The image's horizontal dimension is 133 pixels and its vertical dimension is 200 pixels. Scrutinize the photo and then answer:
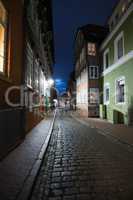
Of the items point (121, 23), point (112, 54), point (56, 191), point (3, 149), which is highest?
point (121, 23)

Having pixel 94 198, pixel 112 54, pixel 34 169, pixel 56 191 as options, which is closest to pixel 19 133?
pixel 34 169

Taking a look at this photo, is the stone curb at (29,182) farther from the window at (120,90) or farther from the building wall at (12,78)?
the window at (120,90)

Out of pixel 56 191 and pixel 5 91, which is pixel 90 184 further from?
pixel 5 91

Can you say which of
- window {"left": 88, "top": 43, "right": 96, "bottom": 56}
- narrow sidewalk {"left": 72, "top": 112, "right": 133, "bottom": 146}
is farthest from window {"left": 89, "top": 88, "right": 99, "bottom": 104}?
narrow sidewalk {"left": 72, "top": 112, "right": 133, "bottom": 146}

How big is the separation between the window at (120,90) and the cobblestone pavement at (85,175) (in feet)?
29.6

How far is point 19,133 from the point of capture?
8398 mm

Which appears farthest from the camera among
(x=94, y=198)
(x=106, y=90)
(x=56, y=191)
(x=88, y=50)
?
(x=88, y=50)

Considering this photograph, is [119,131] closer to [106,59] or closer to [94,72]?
[106,59]

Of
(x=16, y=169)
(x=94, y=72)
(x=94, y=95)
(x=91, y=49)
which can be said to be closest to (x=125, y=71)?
(x=94, y=95)

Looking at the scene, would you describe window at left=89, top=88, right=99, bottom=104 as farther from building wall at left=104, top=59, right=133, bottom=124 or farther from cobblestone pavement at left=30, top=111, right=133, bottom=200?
cobblestone pavement at left=30, top=111, right=133, bottom=200

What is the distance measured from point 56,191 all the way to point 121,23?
1454cm

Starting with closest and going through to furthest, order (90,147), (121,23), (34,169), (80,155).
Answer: (34,169) < (80,155) < (90,147) < (121,23)

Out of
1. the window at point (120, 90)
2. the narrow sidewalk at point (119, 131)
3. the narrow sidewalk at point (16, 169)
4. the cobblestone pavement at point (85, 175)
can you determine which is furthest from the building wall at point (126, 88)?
the narrow sidewalk at point (16, 169)

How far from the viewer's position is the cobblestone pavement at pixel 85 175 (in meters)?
3.87
